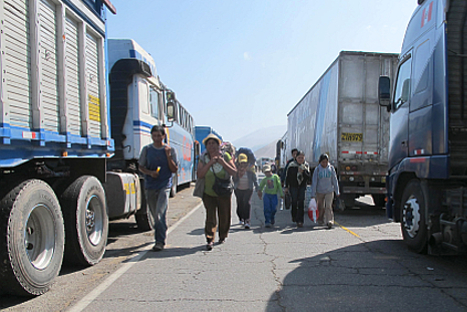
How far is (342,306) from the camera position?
370 centimetres

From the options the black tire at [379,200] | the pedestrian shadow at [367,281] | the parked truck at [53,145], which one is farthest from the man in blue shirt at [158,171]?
the black tire at [379,200]

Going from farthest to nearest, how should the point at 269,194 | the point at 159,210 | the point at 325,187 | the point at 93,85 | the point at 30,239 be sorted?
1. the point at 269,194
2. the point at 325,187
3. the point at 159,210
4. the point at 93,85
5. the point at 30,239

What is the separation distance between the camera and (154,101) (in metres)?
9.05

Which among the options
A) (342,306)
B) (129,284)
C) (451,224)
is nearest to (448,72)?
(451,224)

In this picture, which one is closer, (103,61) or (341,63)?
(103,61)

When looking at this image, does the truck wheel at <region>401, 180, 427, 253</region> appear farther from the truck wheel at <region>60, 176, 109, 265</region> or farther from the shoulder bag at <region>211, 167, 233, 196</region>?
the truck wheel at <region>60, 176, 109, 265</region>

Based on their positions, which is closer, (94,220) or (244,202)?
(94,220)

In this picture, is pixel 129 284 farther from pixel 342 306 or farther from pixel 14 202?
pixel 342 306

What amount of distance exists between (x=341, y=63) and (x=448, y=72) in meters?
5.75

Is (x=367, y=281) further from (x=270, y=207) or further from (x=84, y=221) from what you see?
(x=270, y=207)

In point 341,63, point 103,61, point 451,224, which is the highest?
point 341,63

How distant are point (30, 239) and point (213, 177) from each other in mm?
2961

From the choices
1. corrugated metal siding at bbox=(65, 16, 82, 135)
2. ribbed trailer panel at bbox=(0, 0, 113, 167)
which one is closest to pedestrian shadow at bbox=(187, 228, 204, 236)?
ribbed trailer panel at bbox=(0, 0, 113, 167)

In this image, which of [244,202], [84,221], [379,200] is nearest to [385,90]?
[244,202]
